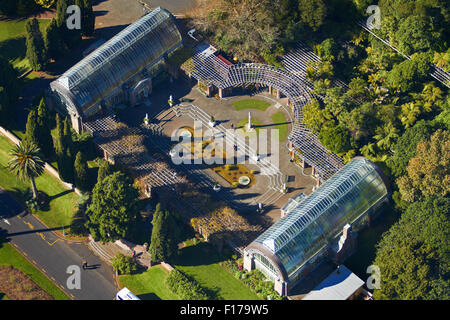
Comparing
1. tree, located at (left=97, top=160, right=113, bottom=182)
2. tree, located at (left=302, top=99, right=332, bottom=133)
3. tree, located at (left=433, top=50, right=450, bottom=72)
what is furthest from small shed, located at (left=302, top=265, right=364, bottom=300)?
tree, located at (left=433, top=50, right=450, bottom=72)

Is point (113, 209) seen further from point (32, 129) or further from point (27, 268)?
point (32, 129)

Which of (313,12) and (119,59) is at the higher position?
(313,12)

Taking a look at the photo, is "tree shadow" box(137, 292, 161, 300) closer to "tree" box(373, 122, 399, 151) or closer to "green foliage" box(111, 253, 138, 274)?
"green foliage" box(111, 253, 138, 274)

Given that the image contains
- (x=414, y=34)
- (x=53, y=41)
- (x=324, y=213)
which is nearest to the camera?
(x=324, y=213)

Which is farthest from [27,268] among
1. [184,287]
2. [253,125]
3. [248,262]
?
[253,125]

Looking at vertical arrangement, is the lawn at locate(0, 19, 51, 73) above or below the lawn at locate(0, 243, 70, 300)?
above
